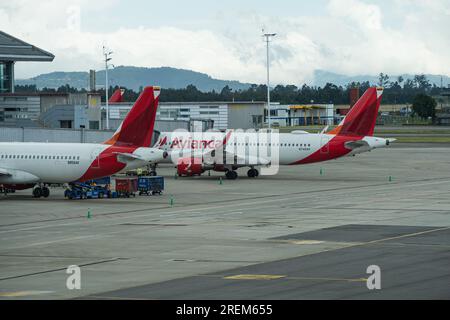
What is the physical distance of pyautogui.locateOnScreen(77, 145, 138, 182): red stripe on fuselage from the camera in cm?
6200

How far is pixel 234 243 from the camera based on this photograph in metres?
40.7

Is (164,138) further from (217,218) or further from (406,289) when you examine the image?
(406,289)

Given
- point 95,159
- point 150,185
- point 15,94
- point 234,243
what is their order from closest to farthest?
point 234,243, point 95,159, point 150,185, point 15,94

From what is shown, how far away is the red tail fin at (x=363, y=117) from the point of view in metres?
82.1

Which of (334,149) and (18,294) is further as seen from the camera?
(334,149)

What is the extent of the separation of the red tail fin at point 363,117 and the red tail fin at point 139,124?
24.4 meters

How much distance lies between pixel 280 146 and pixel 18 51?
42984 mm

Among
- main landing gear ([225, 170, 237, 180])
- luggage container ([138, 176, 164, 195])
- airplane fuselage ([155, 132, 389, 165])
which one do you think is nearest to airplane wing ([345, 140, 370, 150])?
airplane fuselage ([155, 132, 389, 165])

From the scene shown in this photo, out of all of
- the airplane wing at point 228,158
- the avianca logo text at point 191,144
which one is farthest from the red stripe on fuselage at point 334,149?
the avianca logo text at point 191,144

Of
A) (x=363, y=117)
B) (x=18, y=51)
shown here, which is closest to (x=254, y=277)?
(x=363, y=117)

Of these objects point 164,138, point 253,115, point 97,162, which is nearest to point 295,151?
point 164,138

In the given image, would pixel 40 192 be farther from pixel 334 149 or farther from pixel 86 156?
pixel 334 149

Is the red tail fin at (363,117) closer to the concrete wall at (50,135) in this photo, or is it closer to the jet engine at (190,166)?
the jet engine at (190,166)

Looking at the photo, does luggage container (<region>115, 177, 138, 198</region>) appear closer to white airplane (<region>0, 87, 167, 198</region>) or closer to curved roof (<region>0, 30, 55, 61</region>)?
white airplane (<region>0, 87, 167, 198</region>)
